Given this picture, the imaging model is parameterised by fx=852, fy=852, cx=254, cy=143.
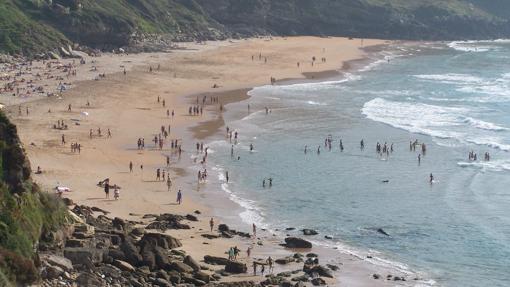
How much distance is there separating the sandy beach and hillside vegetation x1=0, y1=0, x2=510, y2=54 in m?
6.97

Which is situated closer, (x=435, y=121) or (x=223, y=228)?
(x=223, y=228)

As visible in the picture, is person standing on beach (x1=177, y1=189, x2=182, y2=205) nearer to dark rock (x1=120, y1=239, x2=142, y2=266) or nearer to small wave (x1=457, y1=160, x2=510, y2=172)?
dark rock (x1=120, y1=239, x2=142, y2=266)

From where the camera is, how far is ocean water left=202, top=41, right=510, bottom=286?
41188mm

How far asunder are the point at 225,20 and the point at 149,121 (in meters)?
83.7

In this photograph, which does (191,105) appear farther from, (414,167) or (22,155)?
(22,155)

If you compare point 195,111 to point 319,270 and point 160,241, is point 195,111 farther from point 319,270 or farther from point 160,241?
point 319,270

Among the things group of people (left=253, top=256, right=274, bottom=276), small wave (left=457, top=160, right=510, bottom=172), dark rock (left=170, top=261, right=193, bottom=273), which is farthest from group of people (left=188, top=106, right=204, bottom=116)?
dark rock (left=170, top=261, right=193, bottom=273)

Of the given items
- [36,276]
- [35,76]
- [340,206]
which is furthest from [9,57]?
[36,276]

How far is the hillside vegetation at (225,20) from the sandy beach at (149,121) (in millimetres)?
6968

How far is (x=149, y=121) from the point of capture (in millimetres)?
71625

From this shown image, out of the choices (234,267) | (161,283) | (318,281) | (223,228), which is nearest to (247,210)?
(223,228)

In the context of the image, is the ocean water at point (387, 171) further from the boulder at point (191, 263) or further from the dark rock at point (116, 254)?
the dark rock at point (116, 254)

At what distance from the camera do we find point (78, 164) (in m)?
54.5

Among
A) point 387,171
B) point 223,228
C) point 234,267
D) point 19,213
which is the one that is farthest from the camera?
point 387,171
